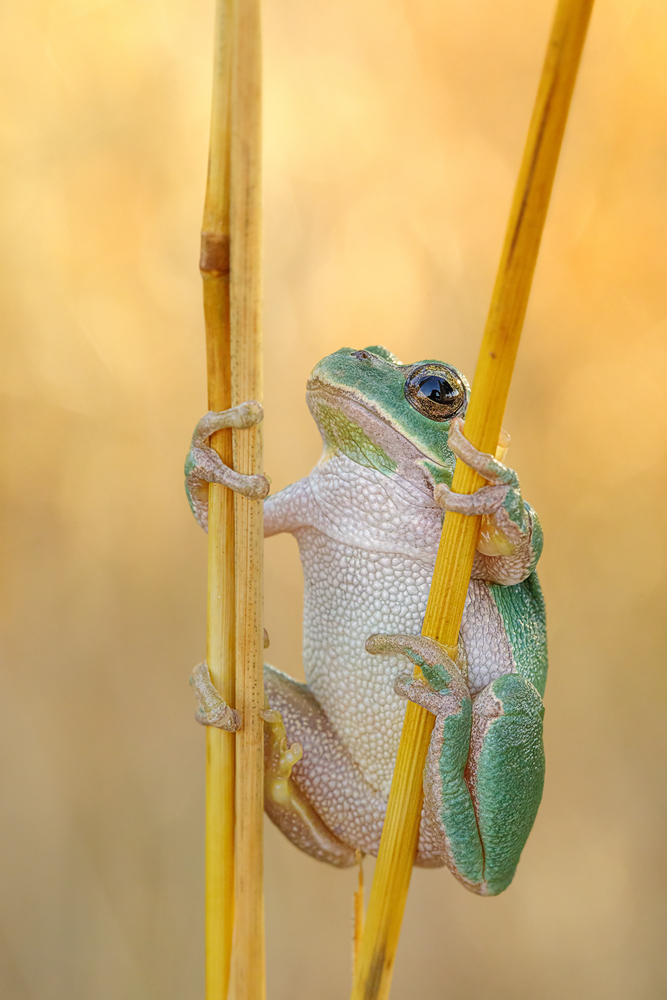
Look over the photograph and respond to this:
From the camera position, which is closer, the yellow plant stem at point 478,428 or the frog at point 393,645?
the yellow plant stem at point 478,428

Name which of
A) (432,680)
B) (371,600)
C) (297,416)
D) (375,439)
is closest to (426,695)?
(432,680)

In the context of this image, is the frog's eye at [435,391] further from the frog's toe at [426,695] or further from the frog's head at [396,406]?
the frog's toe at [426,695]

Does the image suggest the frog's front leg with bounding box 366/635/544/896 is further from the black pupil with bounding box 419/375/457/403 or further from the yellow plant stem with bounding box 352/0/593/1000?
the black pupil with bounding box 419/375/457/403

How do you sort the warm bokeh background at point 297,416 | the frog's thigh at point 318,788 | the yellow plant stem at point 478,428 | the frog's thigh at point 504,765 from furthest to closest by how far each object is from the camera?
1. the warm bokeh background at point 297,416
2. the frog's thigh at point 318,788
3. the frog's thigh at point 504,765
4. the yellow plant stem at point 478,428

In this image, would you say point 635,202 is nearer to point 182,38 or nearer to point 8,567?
point 182,38

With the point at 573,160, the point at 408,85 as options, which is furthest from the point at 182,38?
the point at 573,160

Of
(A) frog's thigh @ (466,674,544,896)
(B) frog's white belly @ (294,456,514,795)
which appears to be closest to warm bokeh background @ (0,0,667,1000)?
(B) frog's white belly @ (294,456,514,795)

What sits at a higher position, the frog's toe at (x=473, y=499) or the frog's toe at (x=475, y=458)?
the frog's toe at (x=475, y=458)

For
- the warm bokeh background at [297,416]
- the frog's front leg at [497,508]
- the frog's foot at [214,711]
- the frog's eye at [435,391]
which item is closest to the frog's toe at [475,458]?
the frog's front leg at [497,508]
